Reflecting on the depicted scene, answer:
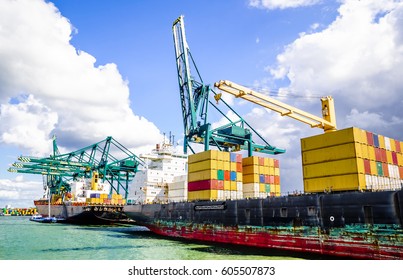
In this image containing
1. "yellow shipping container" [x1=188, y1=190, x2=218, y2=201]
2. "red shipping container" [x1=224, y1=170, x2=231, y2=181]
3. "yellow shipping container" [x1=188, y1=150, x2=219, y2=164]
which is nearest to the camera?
"yellow shipping container" [x1=188, y1=190, x2=218, y2=201]

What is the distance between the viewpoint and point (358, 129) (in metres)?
21.7

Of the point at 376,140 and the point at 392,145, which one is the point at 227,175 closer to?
the point at 376,140

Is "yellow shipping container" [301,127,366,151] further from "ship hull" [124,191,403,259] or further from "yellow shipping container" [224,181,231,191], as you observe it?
"yellow shipping container" [224,181,231,191]

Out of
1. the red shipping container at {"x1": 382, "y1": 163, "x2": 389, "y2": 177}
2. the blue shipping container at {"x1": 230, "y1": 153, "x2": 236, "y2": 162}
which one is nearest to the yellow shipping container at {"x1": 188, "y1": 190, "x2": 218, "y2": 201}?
the blue shipping container at {"x1": 230, "y1": 153, "x2": 236, "y2": 162}

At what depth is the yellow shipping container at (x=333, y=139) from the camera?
2135cm

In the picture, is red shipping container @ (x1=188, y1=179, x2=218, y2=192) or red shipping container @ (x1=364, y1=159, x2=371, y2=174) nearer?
red shipping container @ (x1=364, y1=159, x2=371, y2=174)

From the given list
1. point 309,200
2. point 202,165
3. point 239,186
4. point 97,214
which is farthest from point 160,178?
point 309,200

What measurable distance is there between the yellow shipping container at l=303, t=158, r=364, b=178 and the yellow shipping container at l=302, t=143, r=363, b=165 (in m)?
0.30

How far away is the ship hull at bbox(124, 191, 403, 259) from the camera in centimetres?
1767

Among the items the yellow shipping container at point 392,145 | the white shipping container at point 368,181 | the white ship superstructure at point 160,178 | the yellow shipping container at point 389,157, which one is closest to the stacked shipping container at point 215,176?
the white ship superstructure at point 160,178

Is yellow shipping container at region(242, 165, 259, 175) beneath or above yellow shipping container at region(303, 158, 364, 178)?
above
